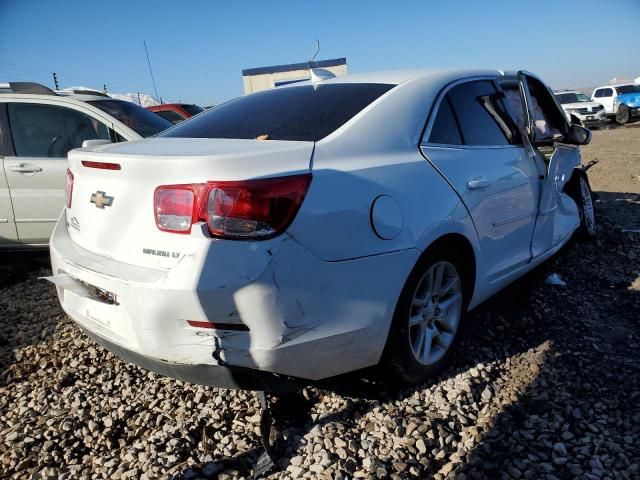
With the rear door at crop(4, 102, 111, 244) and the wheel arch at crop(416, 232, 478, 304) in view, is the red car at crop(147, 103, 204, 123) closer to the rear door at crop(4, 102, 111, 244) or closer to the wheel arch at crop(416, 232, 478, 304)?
the rear door at crop(4, 102, 111, 244)

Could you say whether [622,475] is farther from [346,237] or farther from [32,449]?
[32,449]

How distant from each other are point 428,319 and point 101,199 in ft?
5.43

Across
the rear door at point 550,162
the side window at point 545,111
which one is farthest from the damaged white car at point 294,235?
the side window at point 545,111

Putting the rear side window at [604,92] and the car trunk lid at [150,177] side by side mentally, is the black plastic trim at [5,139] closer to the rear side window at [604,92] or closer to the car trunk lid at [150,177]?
the car trunk lid at [150,177]

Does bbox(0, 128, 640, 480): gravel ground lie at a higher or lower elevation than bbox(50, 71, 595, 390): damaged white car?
lower

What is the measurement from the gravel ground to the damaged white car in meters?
0.28

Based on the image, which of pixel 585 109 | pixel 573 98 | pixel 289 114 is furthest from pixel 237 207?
pixel 573 98

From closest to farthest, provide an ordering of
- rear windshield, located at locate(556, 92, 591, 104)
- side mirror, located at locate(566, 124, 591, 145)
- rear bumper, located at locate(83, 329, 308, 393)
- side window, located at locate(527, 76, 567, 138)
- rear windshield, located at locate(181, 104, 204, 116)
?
rear bumper, located at locate(83, 329, 308, 393) < side mirror, located at locate(566, 124, 591, 145) < side window, located at locate(527, 76, 567, 138) < rear windshield, located at locate(181, 104, 204, 116) < rear windshield, located at locate(556, 92, 591, 104)

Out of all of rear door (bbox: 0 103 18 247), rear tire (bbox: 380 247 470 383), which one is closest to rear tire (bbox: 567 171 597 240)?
rear tire (bbox: 380 247 470 383)

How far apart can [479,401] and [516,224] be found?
1170mm

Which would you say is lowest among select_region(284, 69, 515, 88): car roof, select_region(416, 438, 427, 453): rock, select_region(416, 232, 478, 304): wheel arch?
select_region(416, 438, 427, 453): rock

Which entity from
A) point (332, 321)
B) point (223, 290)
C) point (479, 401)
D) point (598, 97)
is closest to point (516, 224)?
point (479, 401)

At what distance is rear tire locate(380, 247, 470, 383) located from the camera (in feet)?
7.20

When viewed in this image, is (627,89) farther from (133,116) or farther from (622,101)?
(133,116)
